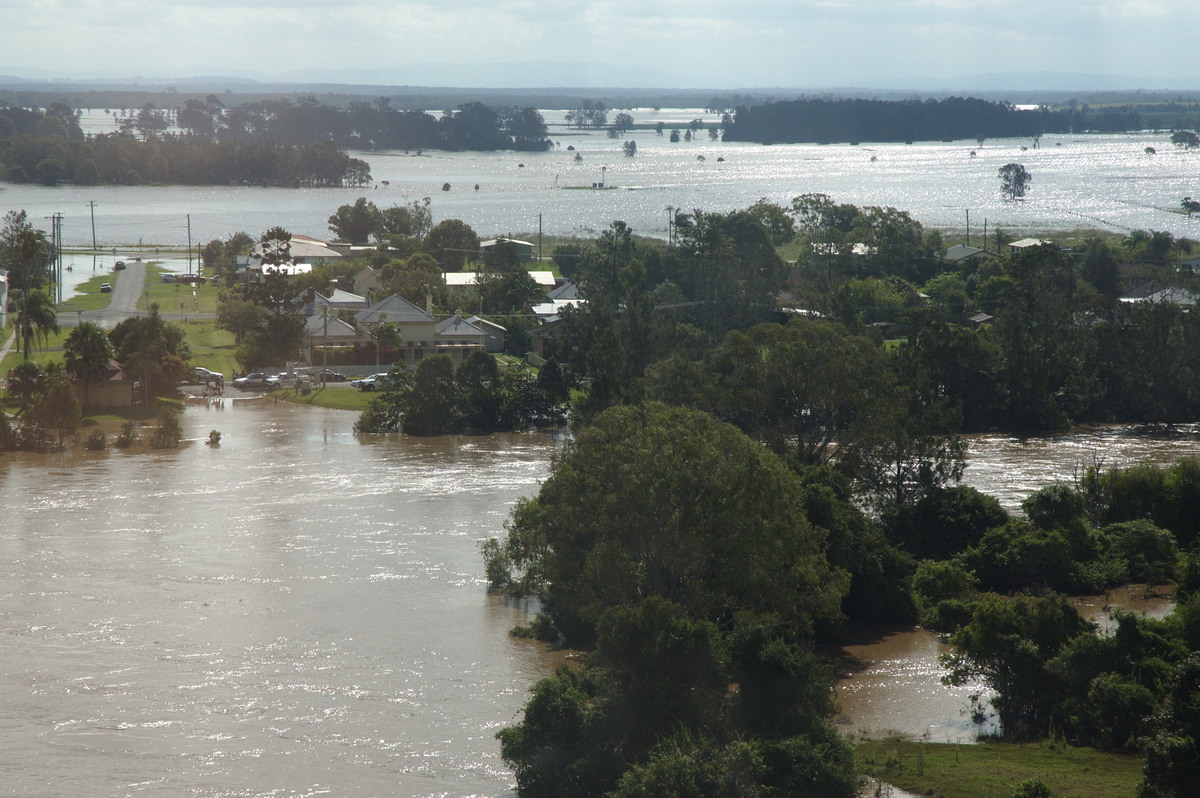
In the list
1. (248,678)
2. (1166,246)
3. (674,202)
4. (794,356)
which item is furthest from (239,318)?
(674,202)

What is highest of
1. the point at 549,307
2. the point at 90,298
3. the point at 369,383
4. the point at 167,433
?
the point at 90,298

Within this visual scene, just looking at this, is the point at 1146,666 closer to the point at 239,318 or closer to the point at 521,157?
the point at 239,318

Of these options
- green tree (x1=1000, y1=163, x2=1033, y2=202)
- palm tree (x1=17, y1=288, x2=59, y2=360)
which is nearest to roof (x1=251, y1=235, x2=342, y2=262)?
palm tree (x1=17, y1=288, x2=59, y2=360)

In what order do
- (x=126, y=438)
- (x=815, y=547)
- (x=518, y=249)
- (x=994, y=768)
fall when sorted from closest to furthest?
(x=994, y=768) → (x=815, y=547) → (x=126, y=438) → (x=518, y=249)

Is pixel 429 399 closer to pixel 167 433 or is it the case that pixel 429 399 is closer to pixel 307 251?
pixel 167 433

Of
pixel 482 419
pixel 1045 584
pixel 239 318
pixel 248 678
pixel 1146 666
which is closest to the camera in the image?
pixel 1146 666

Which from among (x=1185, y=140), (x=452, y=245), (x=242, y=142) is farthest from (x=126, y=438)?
(x=1185, y=140)

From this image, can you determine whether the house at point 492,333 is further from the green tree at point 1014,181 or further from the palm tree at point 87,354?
the green tree at point 1014,181
